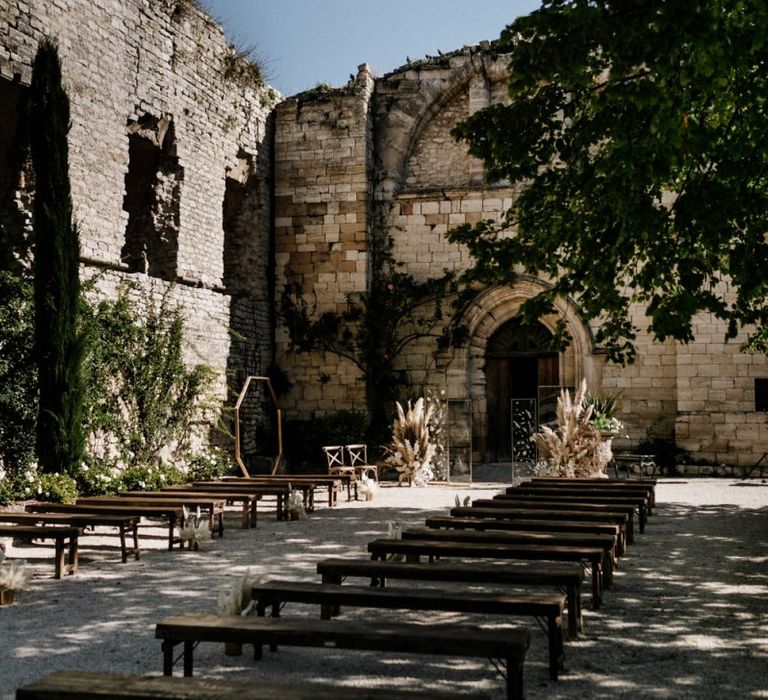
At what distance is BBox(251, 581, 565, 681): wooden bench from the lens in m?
3.56

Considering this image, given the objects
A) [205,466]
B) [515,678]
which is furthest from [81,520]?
[205,466]

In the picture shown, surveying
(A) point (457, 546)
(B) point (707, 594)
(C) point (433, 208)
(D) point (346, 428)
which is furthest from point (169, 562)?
(C) point (433, 208)

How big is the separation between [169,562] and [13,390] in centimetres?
392

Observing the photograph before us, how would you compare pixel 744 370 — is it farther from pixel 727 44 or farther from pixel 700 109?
pixel 727 44

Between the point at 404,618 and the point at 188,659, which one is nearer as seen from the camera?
the point at 188,659

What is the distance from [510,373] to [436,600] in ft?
40.2

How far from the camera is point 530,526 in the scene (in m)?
5.66

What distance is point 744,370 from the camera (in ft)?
46.9

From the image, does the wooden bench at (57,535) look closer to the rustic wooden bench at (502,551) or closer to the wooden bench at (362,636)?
the rustic wooden bench at (502,551)

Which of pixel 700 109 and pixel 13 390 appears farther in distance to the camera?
pixel 13 390

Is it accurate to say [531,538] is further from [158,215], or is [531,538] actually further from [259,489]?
[158,215]

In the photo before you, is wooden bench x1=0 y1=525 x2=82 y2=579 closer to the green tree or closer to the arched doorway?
the green tree

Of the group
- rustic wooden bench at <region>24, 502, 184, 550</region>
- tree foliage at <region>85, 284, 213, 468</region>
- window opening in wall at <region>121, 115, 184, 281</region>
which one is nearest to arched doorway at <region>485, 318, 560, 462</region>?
tree foliage at <region>85, 284, 213, 468</region>

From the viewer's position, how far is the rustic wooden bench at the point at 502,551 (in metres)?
4.61
